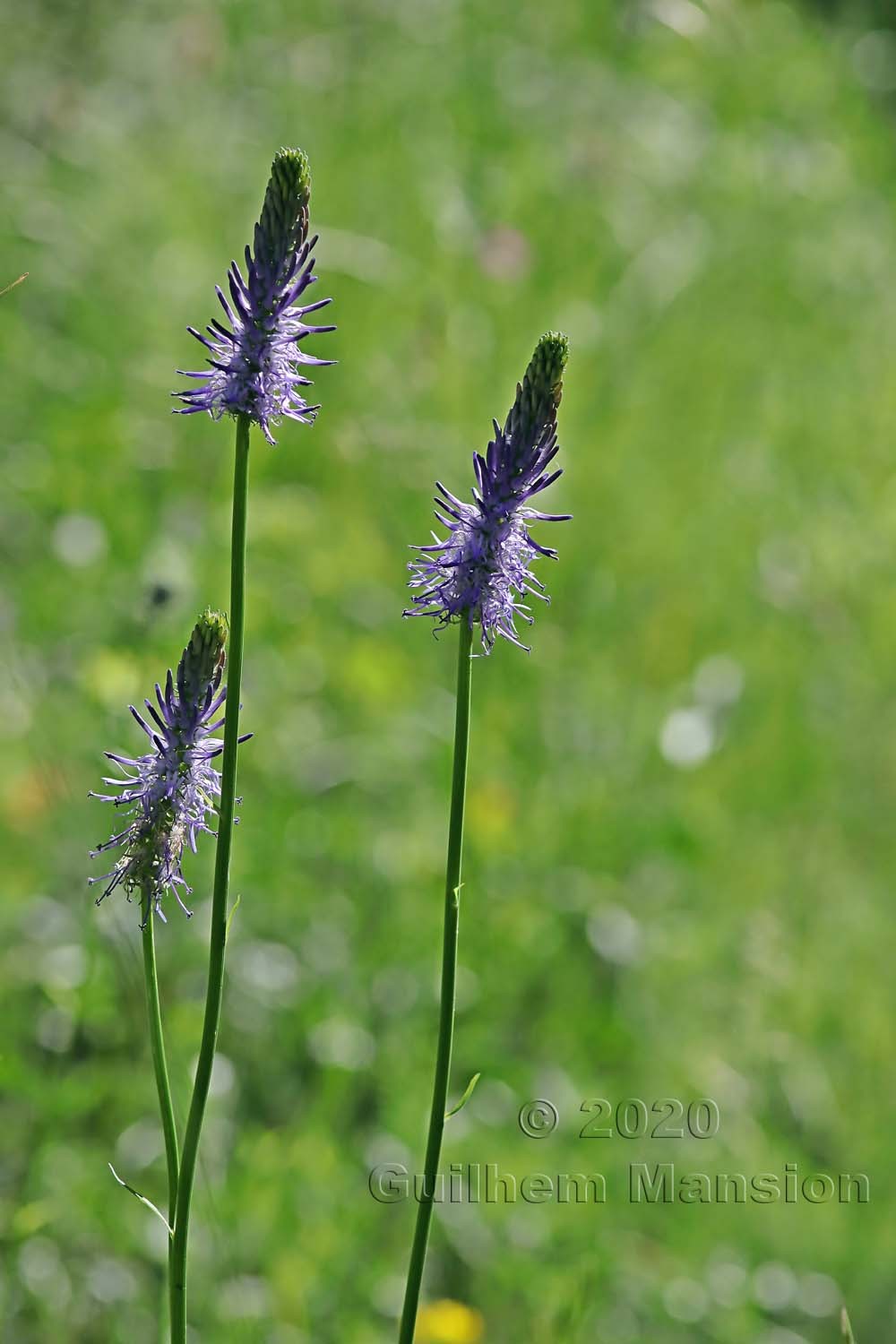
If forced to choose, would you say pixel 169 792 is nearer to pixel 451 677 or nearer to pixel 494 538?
pixel 494 538

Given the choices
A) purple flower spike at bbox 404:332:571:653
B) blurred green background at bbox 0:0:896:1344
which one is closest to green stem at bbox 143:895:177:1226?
purple flower spike at bbox 404:332:571:653

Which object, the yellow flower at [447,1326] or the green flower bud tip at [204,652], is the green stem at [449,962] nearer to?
the green flower bud tip at [204,652]

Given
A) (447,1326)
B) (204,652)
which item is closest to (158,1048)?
(204,652)

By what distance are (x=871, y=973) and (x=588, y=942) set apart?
2.22 feet

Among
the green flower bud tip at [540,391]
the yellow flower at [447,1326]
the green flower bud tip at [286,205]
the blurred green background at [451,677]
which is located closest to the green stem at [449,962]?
the green flower bud tip at [540,391]

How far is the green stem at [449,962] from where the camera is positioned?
101 centimetres

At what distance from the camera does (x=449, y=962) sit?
1.04 metres

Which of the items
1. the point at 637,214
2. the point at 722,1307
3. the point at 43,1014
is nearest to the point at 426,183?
the point at 637,214

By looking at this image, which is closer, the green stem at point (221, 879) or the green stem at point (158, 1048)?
the green stem at point (221, 879)

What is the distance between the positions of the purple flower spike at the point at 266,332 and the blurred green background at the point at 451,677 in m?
0.70

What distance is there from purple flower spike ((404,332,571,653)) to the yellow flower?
1.34 m

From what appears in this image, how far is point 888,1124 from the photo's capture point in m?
2.67

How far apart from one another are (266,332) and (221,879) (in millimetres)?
403

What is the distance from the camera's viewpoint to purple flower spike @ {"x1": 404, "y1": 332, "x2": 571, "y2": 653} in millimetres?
1032
